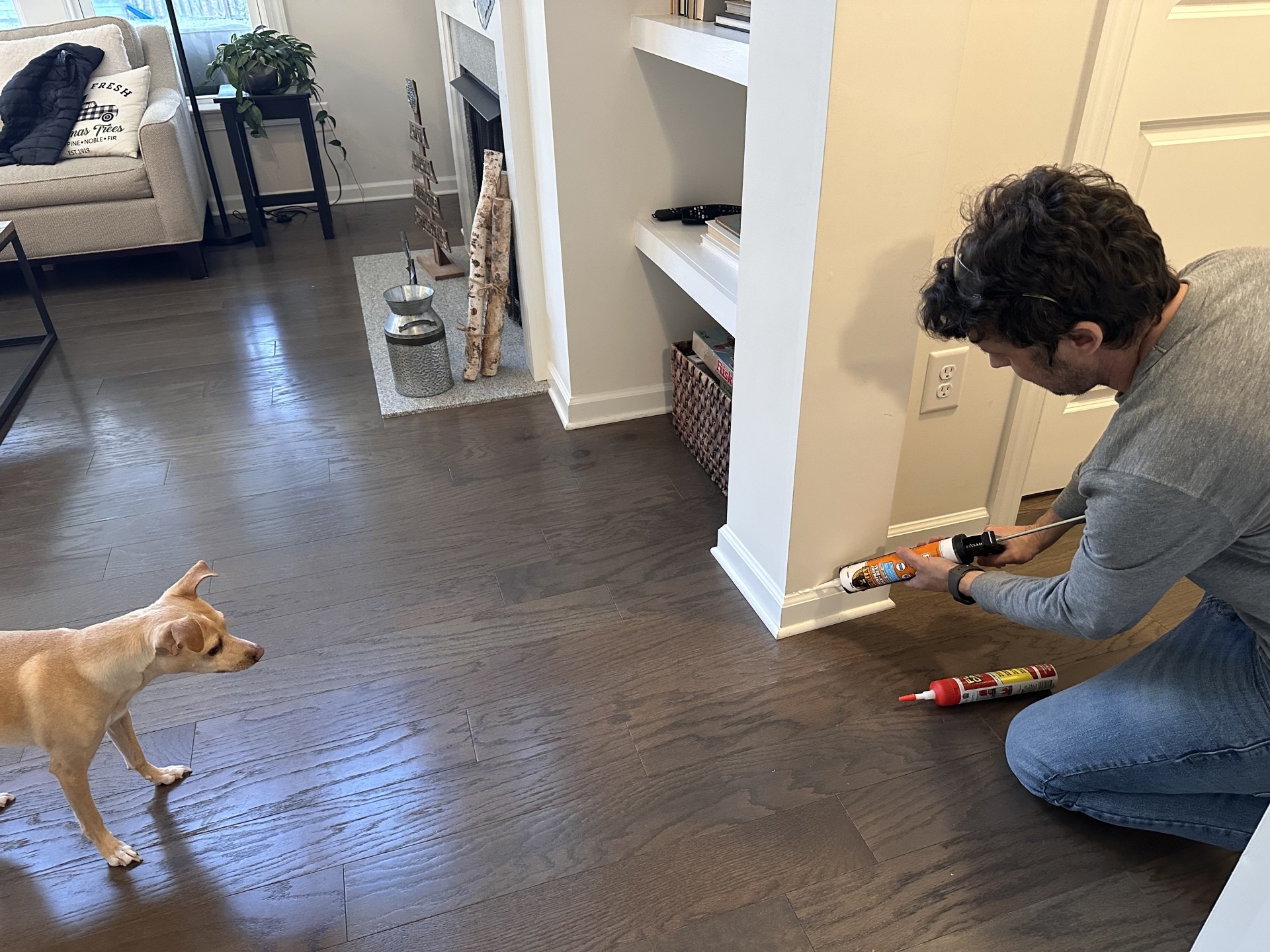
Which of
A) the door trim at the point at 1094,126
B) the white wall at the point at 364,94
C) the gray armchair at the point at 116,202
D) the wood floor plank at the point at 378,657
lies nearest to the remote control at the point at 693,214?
the door trim at the point at 1094,126

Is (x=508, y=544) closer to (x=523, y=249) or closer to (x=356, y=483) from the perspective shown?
(x=356, y=483)

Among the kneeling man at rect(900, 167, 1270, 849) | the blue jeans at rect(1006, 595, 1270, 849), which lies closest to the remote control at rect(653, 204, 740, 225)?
the kneeling man at rect(900, 167, 1270, 849)

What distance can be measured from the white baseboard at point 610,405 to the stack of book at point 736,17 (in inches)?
41.1

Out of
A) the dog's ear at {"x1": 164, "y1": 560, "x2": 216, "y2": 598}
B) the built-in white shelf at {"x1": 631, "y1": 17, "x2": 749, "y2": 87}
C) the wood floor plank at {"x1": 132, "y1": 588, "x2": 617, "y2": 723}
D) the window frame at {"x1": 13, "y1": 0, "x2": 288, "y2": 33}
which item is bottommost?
the wood floor plank at {"x1": 132, "y1": 588, "x2": 617, "y2": 723}

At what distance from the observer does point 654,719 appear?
1592 millimetres

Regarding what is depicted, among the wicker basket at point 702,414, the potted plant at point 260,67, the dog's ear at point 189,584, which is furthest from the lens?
the potted plant at point 260,67

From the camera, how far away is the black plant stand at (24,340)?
8.75ft

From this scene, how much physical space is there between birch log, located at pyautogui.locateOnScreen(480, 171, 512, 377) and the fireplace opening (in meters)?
0.06

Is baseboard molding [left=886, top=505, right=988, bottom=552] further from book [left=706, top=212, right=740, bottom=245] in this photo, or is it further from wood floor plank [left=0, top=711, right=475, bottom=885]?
wood floor plank [left=0, top=711, right=475, bottom=885]

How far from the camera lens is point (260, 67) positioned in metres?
Answer: 3.80

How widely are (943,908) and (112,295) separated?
12.2ft

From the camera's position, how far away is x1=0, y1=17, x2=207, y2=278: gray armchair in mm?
3338

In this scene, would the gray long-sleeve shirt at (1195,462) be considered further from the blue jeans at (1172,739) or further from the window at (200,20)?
the window at (200,20)

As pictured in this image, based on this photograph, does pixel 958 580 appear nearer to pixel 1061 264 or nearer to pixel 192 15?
pixel 1061 264
